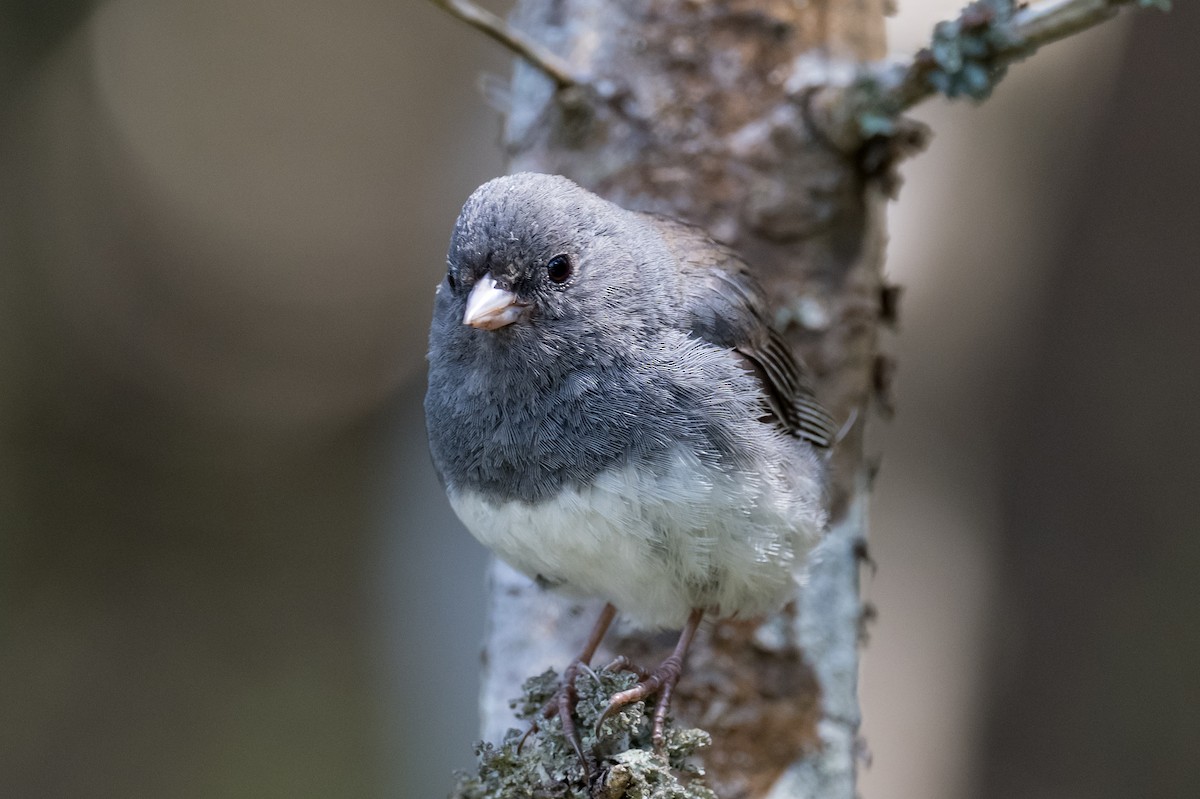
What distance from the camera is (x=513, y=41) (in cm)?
248

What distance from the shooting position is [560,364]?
7.26 ft

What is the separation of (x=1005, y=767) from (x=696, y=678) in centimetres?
177

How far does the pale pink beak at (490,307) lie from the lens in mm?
2123

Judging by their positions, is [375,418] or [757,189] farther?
[375,418]

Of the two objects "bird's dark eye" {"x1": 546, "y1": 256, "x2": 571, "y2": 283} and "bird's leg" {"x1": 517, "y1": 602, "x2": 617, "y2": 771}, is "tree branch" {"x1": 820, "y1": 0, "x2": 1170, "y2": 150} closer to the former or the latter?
"bird's dark eye" {"x1": 546, "y1": 256, "x2": 571, "y2": 283}

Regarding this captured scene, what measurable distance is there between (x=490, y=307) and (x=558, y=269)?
8.0 inches

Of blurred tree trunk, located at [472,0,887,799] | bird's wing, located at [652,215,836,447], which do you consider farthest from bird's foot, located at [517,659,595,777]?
bird's wing, located at [652,215,836,447]

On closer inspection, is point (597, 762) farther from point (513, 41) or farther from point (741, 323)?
point (513, 41)

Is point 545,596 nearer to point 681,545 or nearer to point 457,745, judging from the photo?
point 681,545

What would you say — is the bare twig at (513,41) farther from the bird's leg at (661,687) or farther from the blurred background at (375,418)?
the blurred background at (375,418)

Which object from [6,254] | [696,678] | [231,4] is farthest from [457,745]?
[231,4]

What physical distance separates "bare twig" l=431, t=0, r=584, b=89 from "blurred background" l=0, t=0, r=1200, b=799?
5.10ft

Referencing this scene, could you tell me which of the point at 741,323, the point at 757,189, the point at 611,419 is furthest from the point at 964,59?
the point at 611,419

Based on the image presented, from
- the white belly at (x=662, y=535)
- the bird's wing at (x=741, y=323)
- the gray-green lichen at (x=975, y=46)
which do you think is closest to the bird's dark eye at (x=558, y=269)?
the bird's wing at (x=741, y=323)
